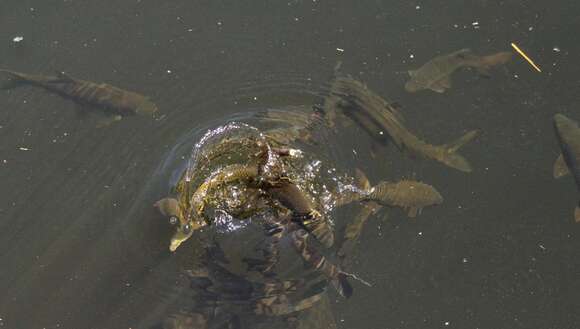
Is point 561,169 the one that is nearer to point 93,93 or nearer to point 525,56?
point 525,56

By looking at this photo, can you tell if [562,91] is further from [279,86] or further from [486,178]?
[279,86]

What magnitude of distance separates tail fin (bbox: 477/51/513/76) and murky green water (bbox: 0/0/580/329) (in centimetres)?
8

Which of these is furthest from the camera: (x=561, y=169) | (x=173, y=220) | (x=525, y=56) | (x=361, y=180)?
(x=525, y=56)

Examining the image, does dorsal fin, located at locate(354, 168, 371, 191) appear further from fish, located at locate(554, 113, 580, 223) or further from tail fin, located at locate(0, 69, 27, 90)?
tail fin, located at locate(0, 69, 27, 90)

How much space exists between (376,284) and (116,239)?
6.78 ft

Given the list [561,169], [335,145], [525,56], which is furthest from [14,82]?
[561,169]

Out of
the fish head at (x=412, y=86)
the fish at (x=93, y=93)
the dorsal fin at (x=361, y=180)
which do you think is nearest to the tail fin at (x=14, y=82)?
the fish at (x=93, y=93)

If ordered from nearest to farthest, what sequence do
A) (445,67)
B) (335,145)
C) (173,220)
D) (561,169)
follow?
1. (173,220)
2. (561,169)
3. (335,145)
4. (445,67)

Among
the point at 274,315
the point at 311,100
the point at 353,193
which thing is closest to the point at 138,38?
the point at 311,100

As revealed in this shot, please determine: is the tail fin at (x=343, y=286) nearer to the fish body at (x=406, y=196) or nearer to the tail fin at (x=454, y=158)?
the fish body at (x=406, y=196)

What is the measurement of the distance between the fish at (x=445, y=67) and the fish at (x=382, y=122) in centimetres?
32

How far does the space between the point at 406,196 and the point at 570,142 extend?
4.70 ft

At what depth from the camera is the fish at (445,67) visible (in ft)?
17.8

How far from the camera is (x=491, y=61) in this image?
→ 18.4 feet
